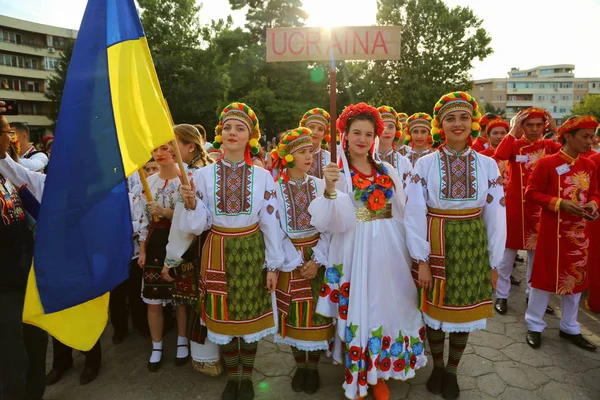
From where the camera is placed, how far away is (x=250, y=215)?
10.4 feet

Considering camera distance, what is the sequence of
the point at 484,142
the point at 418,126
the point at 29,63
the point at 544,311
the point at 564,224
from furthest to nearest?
the point at 29,63 → the point at 484,142 → the point at 418,126 → the point at 544,311 → the point at 564,224

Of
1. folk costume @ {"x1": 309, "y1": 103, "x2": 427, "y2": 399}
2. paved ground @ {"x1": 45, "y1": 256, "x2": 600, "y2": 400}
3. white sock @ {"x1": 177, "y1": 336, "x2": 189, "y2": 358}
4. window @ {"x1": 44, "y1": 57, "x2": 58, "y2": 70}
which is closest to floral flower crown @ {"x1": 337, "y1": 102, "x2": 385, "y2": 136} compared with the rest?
folk costume @ {"x1": 309, "y1": 103, "x2": 427, "y2": 399}

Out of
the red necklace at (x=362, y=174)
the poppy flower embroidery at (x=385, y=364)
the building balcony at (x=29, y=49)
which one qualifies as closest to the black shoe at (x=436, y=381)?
the poppy flower embroidery at (x=385, y=364)

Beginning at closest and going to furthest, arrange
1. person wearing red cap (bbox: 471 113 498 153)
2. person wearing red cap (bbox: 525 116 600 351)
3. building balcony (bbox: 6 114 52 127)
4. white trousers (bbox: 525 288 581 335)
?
1. person wearing red cap (bbox: 525 116 600 351)
2. white trousers (bbox: 525 288 581 335)
3. person wearing red cap (bbox: 471 113 498 153)
4. building balcony (bbox: 6 114 52 127)

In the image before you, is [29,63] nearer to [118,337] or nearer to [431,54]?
[431,54]

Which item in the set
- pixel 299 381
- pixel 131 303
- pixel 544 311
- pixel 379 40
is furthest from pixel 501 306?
pixel 131 303

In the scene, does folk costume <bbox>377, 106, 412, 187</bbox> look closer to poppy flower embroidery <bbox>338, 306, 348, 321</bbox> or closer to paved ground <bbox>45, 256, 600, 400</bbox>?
poppy flower embroidery <bbox>338, 306, 348, 321</bbox>

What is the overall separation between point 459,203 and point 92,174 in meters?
2.63

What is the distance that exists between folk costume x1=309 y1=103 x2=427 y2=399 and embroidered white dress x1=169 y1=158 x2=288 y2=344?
1.29 ft

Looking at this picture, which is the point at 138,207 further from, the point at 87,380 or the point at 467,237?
the point at 467,237

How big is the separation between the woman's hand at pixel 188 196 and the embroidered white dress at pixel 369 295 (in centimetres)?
89

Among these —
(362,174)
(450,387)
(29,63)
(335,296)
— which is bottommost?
(450,387)

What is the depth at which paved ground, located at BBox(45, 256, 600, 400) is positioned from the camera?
339 cm

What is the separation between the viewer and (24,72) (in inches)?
1930
